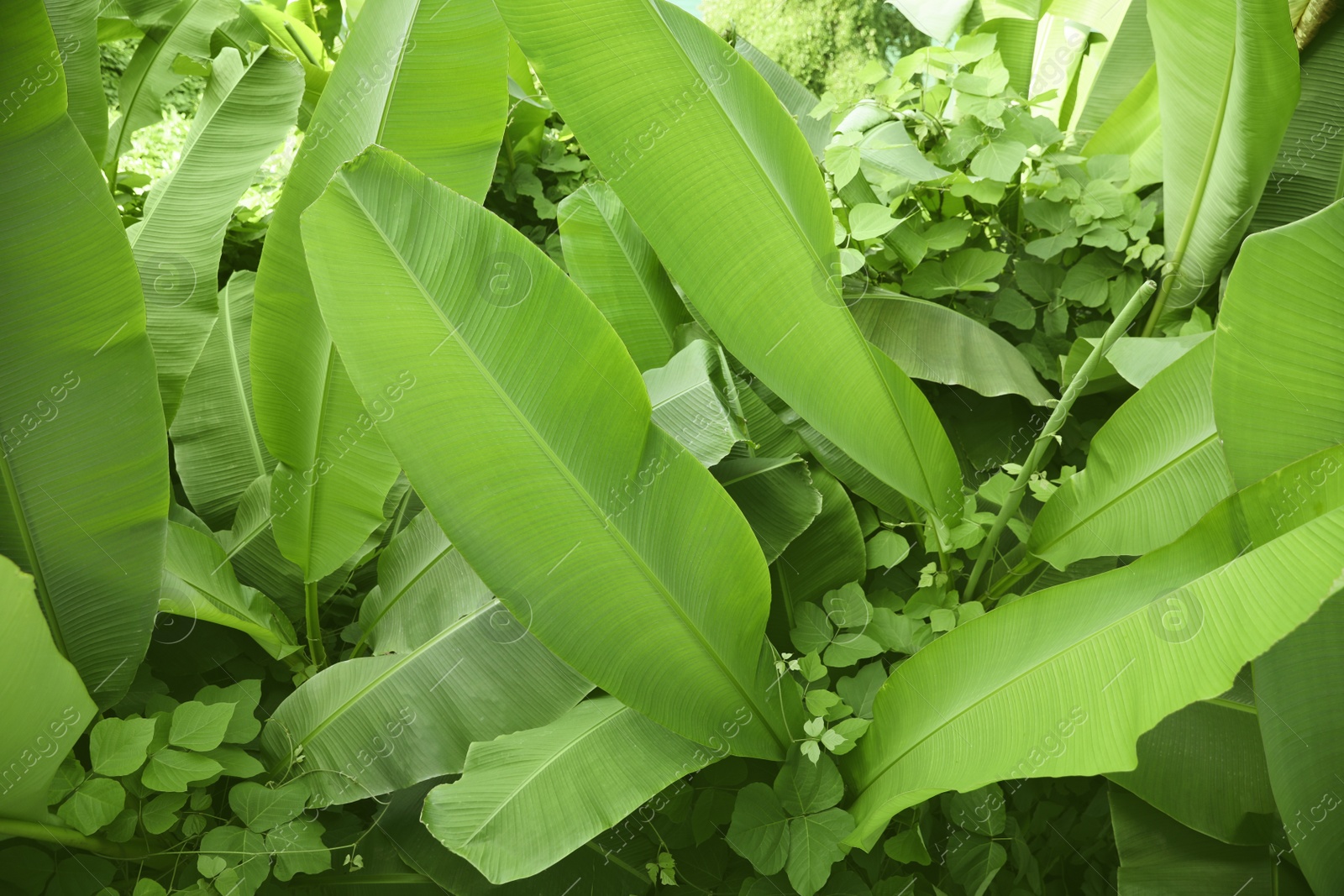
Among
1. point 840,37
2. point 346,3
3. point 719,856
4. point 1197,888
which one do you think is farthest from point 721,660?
point 840,37

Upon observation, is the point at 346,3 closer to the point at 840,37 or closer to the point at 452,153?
the point at 452,153

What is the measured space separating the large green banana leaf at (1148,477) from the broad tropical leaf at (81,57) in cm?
138

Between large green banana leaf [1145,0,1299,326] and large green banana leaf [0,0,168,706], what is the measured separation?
106 centimetres

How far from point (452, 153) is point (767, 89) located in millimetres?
325

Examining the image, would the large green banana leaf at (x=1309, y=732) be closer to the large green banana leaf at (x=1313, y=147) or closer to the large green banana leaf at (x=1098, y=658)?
the large green banana leaf at (x=1098, y=658)

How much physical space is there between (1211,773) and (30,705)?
1036mm

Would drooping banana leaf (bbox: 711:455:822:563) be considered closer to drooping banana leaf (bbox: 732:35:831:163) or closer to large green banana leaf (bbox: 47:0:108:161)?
drooping banana leaf (bbox: 732:35:831:163)

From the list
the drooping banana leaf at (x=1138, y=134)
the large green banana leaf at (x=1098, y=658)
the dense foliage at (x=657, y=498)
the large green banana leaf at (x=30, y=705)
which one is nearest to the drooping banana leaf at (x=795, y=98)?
the dense foliage at (x=657, y=498)

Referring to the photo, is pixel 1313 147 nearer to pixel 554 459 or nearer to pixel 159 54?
pixel 554 459

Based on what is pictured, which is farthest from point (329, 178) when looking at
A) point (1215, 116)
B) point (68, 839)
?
point (1215, 116)

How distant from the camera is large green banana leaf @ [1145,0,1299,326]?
80 centimetres

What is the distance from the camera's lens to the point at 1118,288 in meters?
1.10

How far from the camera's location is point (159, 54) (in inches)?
56.4

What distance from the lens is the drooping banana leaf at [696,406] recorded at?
0.79 meters
